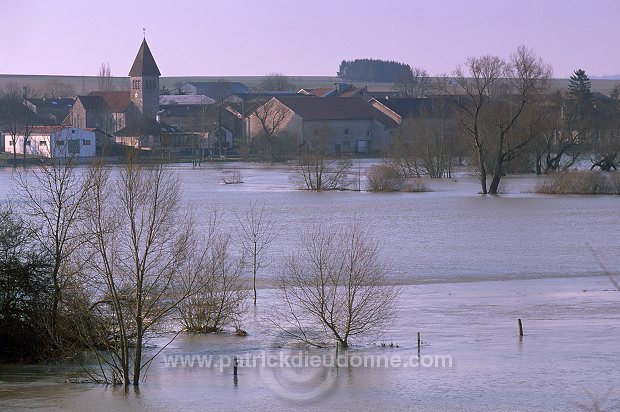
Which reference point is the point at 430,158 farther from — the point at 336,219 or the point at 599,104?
the point at 599,104

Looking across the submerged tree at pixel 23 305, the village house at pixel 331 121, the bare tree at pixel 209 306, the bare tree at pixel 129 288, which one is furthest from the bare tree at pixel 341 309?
the village house at pixel 331 121

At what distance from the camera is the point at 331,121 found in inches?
3324

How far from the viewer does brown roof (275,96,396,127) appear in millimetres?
84188

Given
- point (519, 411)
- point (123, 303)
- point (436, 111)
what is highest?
point (436, 111)

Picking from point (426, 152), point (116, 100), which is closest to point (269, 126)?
point (116, 100)

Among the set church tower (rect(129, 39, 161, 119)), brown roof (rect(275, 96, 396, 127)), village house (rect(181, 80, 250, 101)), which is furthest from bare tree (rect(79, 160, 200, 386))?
village house (rect(181, 80, 250, 101))

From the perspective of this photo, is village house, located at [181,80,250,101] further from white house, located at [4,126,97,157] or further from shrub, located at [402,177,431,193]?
shrub, located at [402,177,431,193]

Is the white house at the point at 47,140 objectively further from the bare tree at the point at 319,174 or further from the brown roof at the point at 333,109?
the bare tree at the point at 319,174

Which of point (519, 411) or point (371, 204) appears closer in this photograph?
Result: point (519, 411)

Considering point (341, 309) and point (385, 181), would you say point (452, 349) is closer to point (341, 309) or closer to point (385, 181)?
point (341, 309)

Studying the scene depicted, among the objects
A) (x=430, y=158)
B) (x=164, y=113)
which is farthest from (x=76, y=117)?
(x=430, y=158)

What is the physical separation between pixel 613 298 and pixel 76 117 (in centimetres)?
7503

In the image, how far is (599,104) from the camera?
85312mm

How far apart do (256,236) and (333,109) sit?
58.2m
